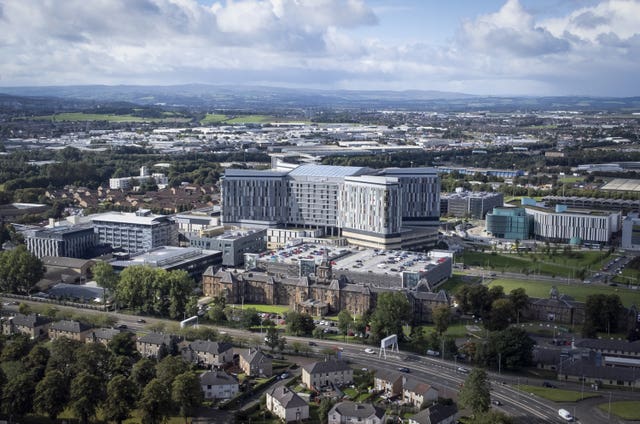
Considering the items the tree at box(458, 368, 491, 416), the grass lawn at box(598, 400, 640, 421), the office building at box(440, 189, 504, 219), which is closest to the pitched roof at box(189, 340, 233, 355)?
the tree at box(458, 368, 491, 416)

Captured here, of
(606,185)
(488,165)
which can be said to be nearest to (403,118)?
(488,165)

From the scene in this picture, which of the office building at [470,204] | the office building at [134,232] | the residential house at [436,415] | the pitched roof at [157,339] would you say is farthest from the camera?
the office building at [470,204]

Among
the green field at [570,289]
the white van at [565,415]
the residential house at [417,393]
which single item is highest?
the residential house at [417,393]

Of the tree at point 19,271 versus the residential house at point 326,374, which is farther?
the tree at point 19,271

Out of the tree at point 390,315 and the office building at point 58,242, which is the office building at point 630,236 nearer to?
the tree at point 390,315

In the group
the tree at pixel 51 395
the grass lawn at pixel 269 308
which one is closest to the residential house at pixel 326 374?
the tree at pixel 51 395

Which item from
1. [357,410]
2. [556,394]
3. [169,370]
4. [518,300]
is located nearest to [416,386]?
[357,410]

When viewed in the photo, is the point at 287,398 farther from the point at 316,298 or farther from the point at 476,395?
the point at 316,298

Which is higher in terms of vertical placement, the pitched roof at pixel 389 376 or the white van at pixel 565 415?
the pitched roof at pixel 389 376
